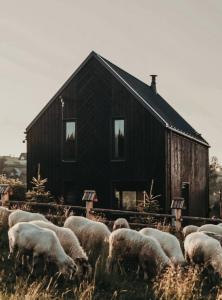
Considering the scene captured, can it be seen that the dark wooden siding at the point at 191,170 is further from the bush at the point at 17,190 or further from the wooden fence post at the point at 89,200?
the bush at the point at 17,190

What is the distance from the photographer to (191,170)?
29578 millimetres

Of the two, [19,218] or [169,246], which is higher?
[19,218]

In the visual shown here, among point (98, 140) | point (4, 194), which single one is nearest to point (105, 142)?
point (98, 140)

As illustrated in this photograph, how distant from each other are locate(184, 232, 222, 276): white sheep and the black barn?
11711mm

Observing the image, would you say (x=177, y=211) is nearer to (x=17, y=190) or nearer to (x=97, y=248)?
(x=97, y=248)

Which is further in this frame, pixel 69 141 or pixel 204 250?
pixel 69 141

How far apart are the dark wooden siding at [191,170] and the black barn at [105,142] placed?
2.2 inches

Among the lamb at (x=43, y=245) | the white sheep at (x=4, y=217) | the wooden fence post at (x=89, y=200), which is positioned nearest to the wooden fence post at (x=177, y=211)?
the wooden fence post at (x=89, y=200)

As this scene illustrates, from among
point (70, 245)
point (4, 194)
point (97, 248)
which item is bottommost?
point (97, 248)

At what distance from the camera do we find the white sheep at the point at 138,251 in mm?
10469

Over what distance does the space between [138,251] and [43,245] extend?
218cm

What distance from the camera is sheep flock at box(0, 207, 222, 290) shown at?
9.62m

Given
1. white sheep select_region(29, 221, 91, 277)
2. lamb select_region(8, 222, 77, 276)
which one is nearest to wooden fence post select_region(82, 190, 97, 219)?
white sheep select_region(29, 221, 91, 277)

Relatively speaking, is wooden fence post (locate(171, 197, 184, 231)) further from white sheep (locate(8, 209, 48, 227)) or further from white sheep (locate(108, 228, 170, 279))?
white sheep (locate(108, 228, 170, 279))
